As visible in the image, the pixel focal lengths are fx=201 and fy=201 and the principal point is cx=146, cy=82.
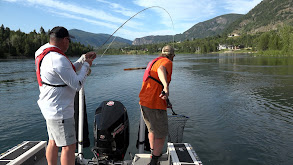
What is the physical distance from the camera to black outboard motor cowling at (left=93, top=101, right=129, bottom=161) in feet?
11.0

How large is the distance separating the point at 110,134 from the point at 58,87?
135 centimetres

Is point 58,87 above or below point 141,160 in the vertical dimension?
above

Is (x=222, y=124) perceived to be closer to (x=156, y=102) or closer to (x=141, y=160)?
(x=141, y=160)

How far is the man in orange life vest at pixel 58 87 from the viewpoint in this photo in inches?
90.0

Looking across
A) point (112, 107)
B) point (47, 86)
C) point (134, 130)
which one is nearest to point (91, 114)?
point (134, 130)

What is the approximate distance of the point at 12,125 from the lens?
Answer: 25.6ft

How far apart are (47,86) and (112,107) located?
4.78ft

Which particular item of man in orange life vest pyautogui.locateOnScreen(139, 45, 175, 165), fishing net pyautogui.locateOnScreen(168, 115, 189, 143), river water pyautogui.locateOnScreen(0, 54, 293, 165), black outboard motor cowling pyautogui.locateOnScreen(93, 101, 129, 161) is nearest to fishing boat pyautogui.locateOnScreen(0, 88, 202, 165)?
black outboard motor cowling pyautogui.locateOnScreen(93, 101, 129, 161)

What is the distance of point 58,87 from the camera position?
236 centimetres

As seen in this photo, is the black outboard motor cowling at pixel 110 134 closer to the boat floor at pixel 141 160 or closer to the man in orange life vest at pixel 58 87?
the boat floor at pixel 141 160

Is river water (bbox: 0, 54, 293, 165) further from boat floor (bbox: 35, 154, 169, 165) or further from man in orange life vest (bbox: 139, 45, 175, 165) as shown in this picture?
man in orange life vest (bbox: 139, 45, 175, 165)

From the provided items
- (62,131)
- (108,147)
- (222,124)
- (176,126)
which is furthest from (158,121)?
(222,124)

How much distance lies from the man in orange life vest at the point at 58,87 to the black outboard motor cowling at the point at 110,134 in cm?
80

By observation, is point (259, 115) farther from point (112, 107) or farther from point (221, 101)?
point (112, 107)
